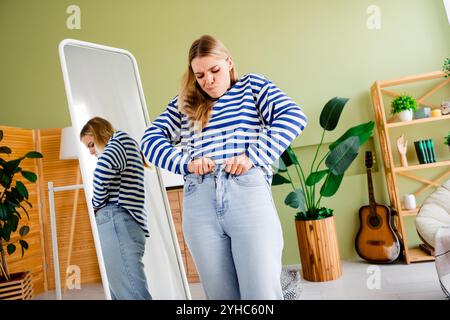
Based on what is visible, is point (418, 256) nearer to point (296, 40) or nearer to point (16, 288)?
point (296, 40)

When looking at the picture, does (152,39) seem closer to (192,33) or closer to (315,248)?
(192,33)

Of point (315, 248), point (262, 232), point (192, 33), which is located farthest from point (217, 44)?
point (192, 33)

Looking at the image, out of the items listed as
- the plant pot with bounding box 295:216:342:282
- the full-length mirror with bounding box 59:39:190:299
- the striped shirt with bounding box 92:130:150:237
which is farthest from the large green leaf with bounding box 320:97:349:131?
the striped shirt with bounding box 92:130:150:237

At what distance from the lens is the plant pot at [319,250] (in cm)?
215

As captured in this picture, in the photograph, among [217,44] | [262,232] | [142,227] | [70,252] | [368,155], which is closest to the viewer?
[262,232]

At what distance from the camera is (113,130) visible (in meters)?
1.26

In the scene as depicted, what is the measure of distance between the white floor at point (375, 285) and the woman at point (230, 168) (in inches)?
44.9

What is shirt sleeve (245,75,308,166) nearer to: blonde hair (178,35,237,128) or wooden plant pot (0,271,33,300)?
blonde hair (178,35,237,128)

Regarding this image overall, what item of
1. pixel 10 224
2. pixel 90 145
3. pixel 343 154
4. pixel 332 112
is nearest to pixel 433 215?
pixel 343 154

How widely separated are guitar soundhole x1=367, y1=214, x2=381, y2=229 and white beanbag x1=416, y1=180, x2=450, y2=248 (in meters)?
0.56

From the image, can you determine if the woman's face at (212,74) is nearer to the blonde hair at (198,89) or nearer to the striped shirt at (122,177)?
the blonde hair at (198,89)

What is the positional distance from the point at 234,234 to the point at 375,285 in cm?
139

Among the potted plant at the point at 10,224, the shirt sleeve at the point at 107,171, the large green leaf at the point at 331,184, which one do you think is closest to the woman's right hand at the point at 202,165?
the shirt sleeve at the point at 107,171

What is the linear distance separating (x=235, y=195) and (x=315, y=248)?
1492 millimetres
